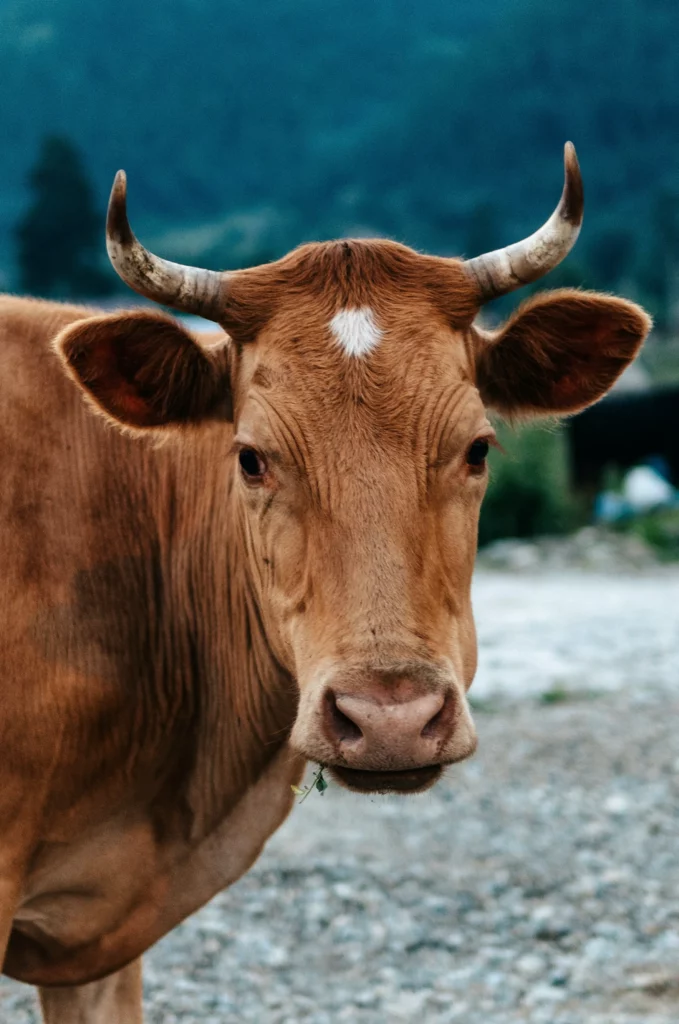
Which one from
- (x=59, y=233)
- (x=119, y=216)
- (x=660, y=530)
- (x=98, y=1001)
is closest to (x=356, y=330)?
(x=119, y=216)

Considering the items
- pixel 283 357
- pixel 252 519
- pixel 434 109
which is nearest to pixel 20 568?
pixel 252 519

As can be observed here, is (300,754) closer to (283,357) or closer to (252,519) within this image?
(252,519)

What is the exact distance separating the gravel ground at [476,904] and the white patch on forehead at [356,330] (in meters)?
1.40

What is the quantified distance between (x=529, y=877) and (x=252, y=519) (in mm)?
4273

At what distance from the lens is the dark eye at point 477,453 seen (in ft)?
12.0

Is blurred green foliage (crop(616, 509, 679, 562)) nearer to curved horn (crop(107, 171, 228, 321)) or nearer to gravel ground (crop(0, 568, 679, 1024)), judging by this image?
gravel ground (crop(0, 568, 679, 1024))

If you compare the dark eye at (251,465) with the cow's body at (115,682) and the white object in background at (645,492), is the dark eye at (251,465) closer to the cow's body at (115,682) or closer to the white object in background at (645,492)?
the cow's body at (115,682)

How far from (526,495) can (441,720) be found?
18705mm

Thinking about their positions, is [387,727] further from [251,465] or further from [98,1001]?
[98,1001]

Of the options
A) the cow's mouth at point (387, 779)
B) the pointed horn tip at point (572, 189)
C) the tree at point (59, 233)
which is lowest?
the cow's mouth at point (387, 779)

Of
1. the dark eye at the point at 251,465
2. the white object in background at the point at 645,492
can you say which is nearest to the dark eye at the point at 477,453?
the dark eye at the point at 251,465

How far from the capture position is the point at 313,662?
3283 mm

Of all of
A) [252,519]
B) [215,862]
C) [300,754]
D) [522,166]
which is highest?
[522,166]

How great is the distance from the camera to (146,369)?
3.90 metres
